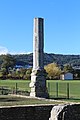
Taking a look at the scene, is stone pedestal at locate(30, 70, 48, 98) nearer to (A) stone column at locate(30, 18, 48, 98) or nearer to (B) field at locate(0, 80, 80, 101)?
(A) stone column at locate(30, 18, 48, 98)

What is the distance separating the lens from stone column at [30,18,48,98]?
3122cm

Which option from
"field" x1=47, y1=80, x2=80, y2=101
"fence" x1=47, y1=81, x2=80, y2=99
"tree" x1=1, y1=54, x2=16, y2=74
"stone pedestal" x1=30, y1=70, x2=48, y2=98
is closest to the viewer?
"stone pedestal" x1=30, y1=70, x2=48, y2=98

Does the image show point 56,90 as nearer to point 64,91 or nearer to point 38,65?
point 64,91

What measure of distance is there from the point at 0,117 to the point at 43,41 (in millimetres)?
15324

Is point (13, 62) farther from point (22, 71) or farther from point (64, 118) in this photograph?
point (64, 118)

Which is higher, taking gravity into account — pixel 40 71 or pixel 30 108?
pixel 40 71

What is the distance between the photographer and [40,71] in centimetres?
3131

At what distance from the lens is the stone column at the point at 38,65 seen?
31219 mm

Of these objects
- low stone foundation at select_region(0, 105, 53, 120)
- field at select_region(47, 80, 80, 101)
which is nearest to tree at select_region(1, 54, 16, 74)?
field at select_region(47, 80, 80, 101)

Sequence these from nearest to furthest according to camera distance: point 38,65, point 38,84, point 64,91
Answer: point 38,84 → point 38,65 → point 64,91

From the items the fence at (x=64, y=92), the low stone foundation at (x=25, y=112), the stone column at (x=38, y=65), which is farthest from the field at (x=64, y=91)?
the low stone foundation at (x=25, y=112)

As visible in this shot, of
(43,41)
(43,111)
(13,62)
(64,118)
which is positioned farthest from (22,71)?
(64,118)

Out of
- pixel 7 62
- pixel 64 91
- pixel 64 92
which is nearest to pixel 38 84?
pixel 64 92

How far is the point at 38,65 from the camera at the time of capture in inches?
1241
